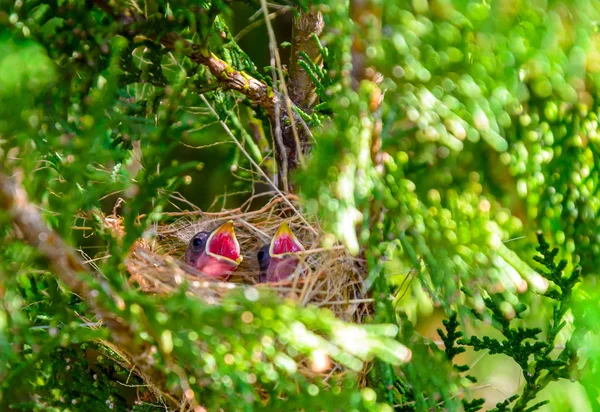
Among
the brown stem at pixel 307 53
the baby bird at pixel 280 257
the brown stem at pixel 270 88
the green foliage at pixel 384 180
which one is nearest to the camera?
the green foliage at pixel 384 180

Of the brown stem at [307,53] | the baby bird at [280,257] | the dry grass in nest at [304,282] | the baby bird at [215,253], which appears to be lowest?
the baby bird at [215,253]

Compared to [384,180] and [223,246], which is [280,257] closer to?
[223,246]

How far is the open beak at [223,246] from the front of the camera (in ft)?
4.12

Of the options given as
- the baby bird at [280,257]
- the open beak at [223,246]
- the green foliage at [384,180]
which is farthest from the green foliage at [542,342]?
the open beak at [223,246]

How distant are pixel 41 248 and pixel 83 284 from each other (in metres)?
0.06

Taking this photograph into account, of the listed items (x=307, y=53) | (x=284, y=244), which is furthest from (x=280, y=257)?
(x=307, y=53)

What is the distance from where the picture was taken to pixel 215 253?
125cm

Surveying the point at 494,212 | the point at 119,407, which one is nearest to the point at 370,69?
the point at 494,212

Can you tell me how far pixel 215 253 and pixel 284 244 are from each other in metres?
0.14

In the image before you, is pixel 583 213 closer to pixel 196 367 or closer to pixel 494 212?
pixel 494 212

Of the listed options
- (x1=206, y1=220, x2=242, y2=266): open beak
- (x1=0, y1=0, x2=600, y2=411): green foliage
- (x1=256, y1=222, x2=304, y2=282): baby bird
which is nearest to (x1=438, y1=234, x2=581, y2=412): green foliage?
(x1=0, y1=0, x2=600, y2=411): green foliage

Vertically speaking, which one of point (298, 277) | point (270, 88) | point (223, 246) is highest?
point (270, 88)

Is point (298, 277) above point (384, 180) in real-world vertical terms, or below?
below

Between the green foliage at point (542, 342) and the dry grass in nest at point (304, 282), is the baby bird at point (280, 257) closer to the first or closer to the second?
the dry grass in nest at point (304, 282)
